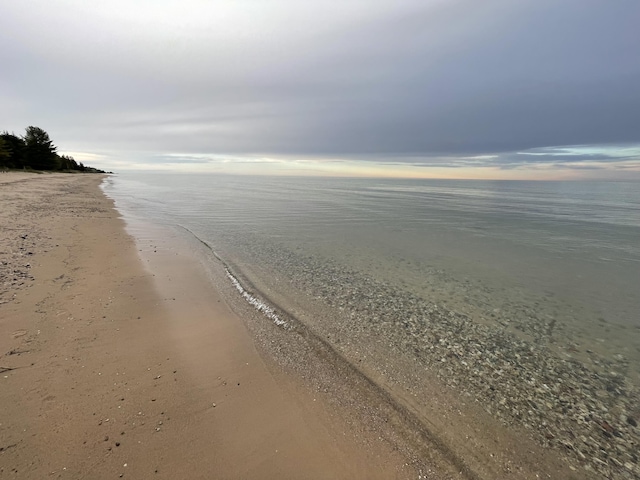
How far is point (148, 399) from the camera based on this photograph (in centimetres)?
437

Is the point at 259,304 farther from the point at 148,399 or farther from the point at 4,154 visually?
the point at 4,154

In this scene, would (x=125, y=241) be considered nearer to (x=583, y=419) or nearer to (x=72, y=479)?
(x=72, y=479)

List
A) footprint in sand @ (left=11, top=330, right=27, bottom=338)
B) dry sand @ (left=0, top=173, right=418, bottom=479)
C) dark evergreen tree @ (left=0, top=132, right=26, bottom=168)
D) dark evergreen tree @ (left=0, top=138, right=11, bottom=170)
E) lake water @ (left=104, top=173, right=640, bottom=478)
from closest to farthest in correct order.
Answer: dry sand @ (left=0, top=173, right=418, bottom=479) → lake water @ (left=104, top=173, right=640, bottom=478) → footprint in sand @ (left=11, top=330, right=27, bottom=338) → dark evergreen tree @ (left=0, top=138, right=11, bottom=170) → dark evergreen tree @ (left=0, top=132, right=26, bottom=168)

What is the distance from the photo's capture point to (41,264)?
9.28 metres

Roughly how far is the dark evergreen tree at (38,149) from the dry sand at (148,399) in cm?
9535

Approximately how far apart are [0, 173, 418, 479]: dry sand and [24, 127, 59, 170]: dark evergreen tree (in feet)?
313

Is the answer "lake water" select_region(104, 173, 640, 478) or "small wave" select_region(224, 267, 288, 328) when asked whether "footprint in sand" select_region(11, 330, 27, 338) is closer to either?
Answer: "small wave" select_region(224, 267, 288, 328)

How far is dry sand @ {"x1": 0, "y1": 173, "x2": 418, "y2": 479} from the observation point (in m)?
3.49

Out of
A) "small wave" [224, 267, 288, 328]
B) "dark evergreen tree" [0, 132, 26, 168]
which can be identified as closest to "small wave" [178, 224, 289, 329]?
"small wave" [224, 267, 288, 328]

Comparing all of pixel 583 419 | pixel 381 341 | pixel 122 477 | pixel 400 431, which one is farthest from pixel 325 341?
pixel 583 419

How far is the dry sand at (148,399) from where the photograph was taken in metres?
3.49

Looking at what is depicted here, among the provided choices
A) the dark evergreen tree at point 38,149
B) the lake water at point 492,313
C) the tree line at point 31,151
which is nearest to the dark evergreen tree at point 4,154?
the tree line at point 31,151

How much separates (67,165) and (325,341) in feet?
436

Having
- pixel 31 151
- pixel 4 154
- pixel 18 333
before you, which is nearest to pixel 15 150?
pixel 31 151
